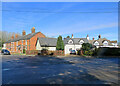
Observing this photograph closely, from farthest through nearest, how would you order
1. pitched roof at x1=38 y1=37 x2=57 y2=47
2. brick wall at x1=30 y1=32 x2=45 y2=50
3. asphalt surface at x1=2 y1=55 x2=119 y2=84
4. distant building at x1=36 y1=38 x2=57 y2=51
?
brick wall at x1=30 y1=32 x2=45 y2=50 < pitched roof at x1=38 y1=37 x2=57 y2=47 < distant building at x1=36 y1=38 x2=57 y2=51 < asphalt surface at x1=2 y1=55 x2=119 y2=84

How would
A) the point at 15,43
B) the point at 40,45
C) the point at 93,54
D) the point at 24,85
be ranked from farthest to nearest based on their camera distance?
the point at 15,43
the point at 40,45
the point at 93,54
the point at 24,85

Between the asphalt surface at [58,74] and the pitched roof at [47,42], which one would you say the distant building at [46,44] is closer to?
the pitched roof at [47,42]

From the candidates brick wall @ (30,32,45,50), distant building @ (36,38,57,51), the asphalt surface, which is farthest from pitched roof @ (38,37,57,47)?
the asphalt surface

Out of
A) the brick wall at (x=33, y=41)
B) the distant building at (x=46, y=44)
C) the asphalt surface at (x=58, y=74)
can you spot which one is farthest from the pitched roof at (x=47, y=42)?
the asphalt surface at (x=58, y=74)

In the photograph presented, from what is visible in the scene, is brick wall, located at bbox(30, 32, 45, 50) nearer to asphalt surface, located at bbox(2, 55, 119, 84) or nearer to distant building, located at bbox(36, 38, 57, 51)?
distant building, located at bbox(36, 38, 57, 51)

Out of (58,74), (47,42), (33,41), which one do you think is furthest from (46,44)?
(58,74)

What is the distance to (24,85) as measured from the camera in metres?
5.76

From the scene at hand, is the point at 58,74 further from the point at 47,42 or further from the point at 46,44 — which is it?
the point at 47,42

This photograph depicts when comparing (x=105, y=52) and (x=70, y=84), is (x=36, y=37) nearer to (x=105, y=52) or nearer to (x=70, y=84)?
(x=105, y=52)

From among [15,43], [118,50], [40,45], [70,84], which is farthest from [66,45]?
[70,84]

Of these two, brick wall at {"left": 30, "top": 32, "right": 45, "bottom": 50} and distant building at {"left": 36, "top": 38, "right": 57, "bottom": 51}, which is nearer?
distant building at {"left": 36, "top": 38, "right": 57, "bottom": 51}

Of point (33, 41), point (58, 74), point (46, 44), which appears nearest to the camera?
point (58, 74)

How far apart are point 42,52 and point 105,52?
17418 millimetres

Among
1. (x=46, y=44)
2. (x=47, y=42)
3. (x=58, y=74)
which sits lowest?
(x=58, y=74)
